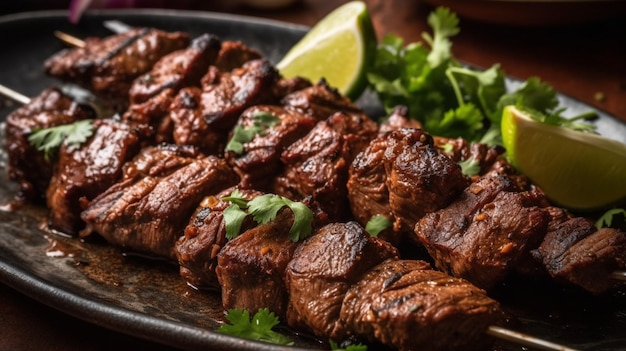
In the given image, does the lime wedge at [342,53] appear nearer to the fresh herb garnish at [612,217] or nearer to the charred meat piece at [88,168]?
the charred meat piece at [88,168]

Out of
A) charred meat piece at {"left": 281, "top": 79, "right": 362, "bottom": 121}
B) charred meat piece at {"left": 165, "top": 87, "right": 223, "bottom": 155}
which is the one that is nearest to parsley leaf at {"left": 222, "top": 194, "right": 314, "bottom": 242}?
charred meat piece at {"left": 165, "top": 87, "right": 223, "bottom": 155}

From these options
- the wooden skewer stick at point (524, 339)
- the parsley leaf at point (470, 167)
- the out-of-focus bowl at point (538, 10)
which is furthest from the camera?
the out-of-focus bowl at point (538, 10)

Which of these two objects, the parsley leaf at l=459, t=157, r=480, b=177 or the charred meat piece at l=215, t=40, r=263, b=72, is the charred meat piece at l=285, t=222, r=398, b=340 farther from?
the charred meat piece at l=215, t=40, r=263, b=72

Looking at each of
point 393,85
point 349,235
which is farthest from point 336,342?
point 393,85

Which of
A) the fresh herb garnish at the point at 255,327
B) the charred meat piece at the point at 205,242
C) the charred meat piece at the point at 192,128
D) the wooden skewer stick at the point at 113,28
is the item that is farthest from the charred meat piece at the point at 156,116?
the wooden skewer stick at the point at 113,28

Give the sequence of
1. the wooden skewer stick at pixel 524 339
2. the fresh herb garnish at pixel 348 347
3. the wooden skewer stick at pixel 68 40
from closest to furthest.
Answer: the wooden skewer stick at pixel 524 339 → the fresh herb garnish at pixel 348 347 → the wooden skewer stick at pixel 68 40

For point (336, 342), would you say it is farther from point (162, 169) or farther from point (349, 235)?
point (162, 169)
